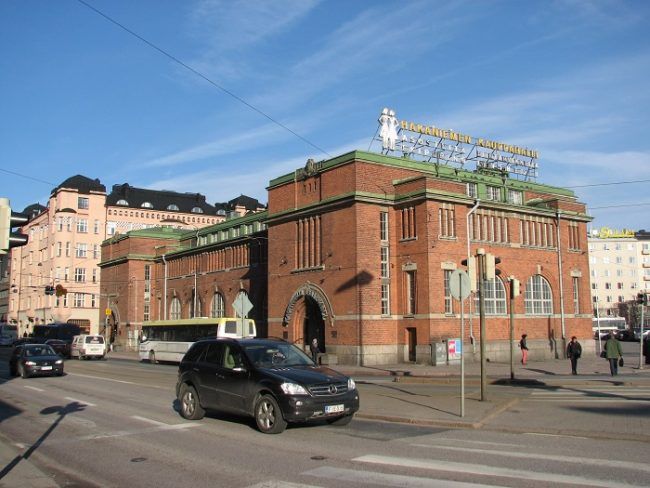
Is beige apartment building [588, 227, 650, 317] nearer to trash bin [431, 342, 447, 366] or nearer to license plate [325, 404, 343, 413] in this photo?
trash bin [431, 342, 447, 366]

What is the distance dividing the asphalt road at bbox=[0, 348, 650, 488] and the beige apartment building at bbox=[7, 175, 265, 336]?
76.8m

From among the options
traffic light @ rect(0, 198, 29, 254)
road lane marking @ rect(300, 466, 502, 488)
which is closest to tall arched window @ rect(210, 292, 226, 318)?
traffic light @ rect(0, 198, 29, 254)

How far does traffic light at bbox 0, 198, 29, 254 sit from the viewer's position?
7699 mm

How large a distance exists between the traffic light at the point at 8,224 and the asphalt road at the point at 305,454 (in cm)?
324

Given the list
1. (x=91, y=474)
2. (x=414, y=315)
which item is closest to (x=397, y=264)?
(x=414, y=315)

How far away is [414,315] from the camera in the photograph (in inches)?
1489

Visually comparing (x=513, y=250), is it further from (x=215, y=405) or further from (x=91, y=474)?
(x=91, y=474)

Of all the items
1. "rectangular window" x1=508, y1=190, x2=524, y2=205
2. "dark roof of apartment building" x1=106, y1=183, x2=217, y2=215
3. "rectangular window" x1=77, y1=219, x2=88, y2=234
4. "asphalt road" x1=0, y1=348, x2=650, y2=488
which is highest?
"dark roof of apartment building" x1=106, y1=183, x2=217, y2=215

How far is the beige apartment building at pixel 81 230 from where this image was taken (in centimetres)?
9100

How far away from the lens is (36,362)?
27.3m

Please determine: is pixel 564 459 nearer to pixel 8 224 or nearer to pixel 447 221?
pixel 8 224

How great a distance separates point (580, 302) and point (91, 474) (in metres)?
43.8

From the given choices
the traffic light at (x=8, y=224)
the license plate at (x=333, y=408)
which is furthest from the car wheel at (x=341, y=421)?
the traffic light at (x=8, y=224)

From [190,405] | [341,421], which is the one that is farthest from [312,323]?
[341,421]
